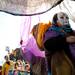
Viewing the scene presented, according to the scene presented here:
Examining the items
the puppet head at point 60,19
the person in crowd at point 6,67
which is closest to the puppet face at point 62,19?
the puppet head at point 60,19

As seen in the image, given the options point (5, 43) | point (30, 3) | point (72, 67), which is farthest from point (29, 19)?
point (72, 67)

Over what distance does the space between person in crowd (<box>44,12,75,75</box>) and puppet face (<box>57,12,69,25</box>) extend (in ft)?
0.19

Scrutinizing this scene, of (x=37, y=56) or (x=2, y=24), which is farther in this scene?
(x=2, y=24)

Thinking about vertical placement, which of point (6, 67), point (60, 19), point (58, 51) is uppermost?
point (60, 19)

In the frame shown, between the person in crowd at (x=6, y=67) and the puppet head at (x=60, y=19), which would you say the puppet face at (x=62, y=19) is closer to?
the puppet head at (x=60, y=19)

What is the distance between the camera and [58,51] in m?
0.74

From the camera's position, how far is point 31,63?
93 cm

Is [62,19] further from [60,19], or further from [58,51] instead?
[58,51]

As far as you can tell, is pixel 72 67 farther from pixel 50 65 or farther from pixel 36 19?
pixel 36 19

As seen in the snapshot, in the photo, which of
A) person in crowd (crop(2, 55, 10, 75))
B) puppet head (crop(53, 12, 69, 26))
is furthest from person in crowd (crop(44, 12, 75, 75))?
person in crowd (crop(2, 55, 10, 75))

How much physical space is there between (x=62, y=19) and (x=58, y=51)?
0.18m

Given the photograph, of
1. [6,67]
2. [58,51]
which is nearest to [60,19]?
[58,51]

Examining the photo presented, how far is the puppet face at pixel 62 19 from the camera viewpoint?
81cm

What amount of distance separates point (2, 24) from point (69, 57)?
0.59 m
